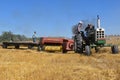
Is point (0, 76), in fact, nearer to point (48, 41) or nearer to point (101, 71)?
point (101, 71)

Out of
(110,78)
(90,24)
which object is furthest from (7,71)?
(90,24)

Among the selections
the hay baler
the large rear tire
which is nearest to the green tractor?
the large rear tire

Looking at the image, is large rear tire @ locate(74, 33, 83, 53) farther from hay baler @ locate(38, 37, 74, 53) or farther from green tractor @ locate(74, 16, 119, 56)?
hay baler @ locate(38, 37, 74, 53)

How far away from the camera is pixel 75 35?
27812 mm

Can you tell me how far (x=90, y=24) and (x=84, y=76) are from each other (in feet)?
47.1

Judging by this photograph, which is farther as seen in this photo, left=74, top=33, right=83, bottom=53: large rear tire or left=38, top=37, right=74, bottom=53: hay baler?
left=38, top=37, right=74, bottom=53: hay baler

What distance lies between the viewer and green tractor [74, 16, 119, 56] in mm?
27438

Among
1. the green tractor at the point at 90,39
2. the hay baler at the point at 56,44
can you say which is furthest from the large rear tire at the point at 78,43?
the hay baler at the point at 56,44

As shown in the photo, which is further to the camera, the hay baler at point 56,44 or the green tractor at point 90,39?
the hay baler at point 56,44

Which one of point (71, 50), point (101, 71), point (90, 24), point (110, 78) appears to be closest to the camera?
point (110, 78)

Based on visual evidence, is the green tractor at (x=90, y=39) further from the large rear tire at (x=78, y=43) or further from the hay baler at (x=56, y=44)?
the hay baler at (x=56, y=44)

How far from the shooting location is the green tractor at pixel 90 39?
27.4 m

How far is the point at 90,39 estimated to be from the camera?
28.2 m

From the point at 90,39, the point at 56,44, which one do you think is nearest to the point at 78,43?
the point at 90,39
